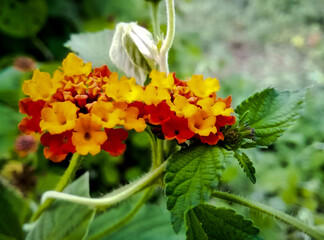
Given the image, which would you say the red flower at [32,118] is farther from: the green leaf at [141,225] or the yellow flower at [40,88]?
the green leaf at [141,225]

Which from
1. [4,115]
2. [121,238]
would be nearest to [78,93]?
[121,238]

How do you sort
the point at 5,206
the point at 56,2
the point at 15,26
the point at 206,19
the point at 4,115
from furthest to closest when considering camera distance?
the point at 206,19, the point at 56,2, the point at 15,26, the point at 4,115, the point at 5,206

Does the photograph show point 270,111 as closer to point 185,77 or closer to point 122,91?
point 122,91

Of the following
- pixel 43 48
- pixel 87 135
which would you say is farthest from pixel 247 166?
→ pixel 43 48

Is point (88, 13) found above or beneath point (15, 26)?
above

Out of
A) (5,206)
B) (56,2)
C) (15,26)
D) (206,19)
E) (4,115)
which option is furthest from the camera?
(206,19)

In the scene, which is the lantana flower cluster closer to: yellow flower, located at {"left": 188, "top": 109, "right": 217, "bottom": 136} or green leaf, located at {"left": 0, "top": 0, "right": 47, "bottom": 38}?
yellow flower, located at {"left": 188, "top": 109, "right": 217, "bottom": 136}

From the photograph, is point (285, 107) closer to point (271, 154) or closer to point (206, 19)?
point (271, 154)

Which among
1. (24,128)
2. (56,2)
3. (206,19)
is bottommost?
(24,128)
